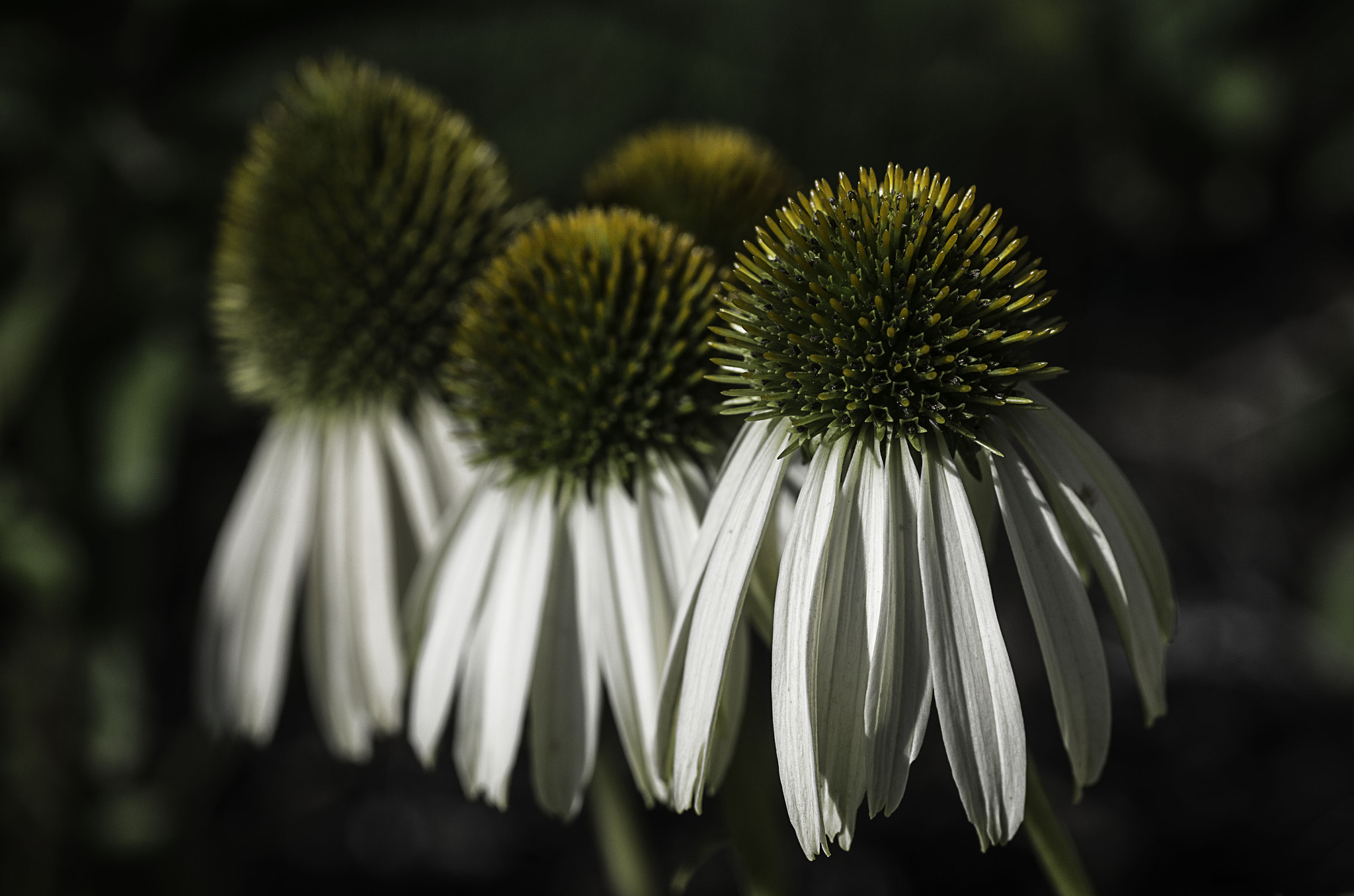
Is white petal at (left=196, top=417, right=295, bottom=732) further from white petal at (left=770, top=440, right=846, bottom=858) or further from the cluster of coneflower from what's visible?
white petal at (left=770, top=440, right=846, bottom=858)

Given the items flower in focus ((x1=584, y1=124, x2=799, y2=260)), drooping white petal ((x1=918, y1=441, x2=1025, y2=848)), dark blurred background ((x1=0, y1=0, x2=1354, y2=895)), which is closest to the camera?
drooping white petal ((x1=918, y1=441, x2=1025, y2=848))

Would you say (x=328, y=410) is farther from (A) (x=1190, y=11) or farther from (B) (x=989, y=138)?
(A) (x=1190, y=11)

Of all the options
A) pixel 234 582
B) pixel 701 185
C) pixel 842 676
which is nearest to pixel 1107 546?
pixel 842 676

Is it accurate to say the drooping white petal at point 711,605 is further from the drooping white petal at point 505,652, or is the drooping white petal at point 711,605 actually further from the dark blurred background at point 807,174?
the dark blurred background at point 807,174

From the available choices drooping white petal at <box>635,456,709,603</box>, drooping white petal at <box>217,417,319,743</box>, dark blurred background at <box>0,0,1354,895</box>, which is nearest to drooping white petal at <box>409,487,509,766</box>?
drooping white petal at <box>635,456,709,603</box>

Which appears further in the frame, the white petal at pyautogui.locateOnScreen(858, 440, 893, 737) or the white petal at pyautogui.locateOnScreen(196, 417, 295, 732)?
the white petal at pyautogui.locateOnScreen(196, 417, 295, 732)

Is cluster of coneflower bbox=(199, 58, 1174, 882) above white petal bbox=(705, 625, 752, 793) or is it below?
above
